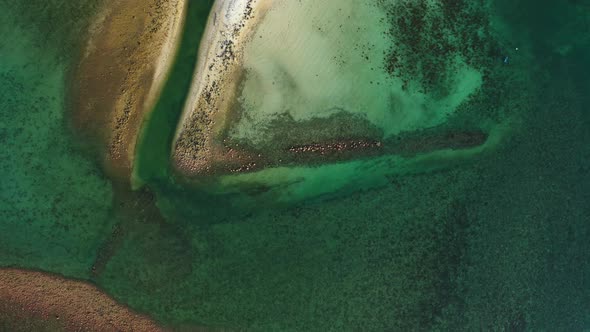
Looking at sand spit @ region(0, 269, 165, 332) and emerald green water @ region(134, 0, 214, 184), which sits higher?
emerald green water @ region(134, 0, 214, 184)

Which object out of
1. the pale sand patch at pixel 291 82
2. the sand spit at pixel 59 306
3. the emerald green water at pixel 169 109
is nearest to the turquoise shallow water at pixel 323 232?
the emerald green water at pixel 169 109

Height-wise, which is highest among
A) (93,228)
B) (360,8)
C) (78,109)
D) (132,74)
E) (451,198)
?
(360,8)

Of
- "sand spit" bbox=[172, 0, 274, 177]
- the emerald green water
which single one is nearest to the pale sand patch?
"sand spit" bbox=[172, 0, 274, 177]

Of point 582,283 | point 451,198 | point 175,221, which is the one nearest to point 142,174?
point 175,221

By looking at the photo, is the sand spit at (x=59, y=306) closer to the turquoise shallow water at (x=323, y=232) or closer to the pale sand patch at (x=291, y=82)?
the turquoise shallow water at (x=323, y=232)

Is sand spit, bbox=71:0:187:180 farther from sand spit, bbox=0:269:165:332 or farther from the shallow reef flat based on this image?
sand spit, bbox=0:269:165:332

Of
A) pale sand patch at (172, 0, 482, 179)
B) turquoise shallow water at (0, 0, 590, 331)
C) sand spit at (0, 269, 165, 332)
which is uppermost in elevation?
pale sand patch at (172, 0, 482, 179)

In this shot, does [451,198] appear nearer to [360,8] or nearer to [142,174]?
[360,8]
